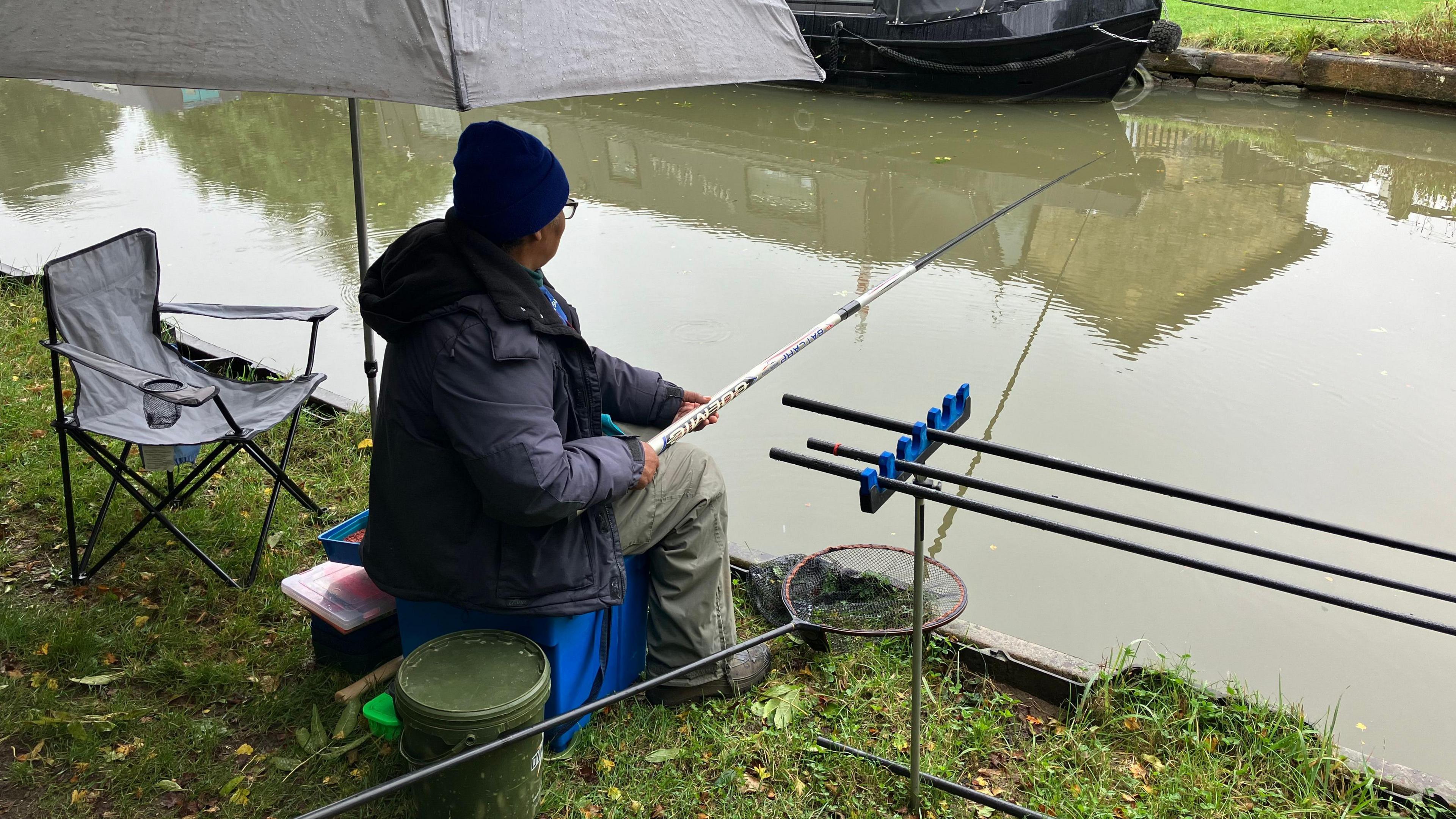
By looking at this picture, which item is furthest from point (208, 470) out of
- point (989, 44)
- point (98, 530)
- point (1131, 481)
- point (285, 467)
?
point (989, 44)

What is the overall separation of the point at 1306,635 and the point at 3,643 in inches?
149

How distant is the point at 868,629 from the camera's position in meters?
2.75

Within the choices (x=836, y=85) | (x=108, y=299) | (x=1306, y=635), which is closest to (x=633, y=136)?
(x=836, y=85)

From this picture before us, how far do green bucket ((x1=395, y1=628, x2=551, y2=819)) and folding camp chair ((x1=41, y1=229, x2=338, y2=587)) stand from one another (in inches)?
40.3

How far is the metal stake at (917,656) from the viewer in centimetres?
192

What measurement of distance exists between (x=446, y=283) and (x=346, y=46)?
0.44 metres

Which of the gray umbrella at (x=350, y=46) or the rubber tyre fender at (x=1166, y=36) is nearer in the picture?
the gray umbrella at (x=350, y=46)

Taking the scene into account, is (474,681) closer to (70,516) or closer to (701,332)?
(70,516)

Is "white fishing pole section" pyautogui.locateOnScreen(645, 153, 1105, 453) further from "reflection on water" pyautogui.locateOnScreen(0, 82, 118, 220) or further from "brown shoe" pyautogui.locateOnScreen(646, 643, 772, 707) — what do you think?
"reflection on water" pyautogui.locateOnScreen(0, 82, 118, 220)

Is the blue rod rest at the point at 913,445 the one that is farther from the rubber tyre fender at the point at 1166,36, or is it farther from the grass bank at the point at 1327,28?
the grass bank at the point at 1327,28

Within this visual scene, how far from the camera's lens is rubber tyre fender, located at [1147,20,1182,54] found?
36.6ft

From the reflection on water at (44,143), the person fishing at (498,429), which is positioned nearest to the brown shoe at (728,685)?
the person fishing at (498,429)

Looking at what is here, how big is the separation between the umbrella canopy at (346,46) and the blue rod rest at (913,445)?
2.74 ft

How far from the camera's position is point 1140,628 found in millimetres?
3285
